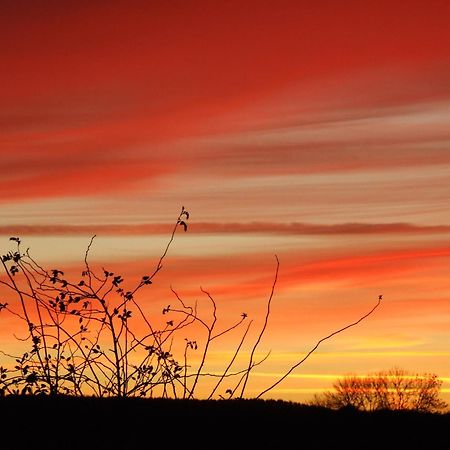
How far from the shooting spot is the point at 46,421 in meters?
7.98

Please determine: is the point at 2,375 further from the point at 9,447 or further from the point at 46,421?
the point at 9,447

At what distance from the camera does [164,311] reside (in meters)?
10.6

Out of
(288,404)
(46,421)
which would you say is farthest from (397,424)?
(46,421)

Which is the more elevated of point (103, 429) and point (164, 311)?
point (164, 311)

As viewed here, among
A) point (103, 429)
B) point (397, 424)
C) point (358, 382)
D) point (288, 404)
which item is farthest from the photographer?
point (358, 382)

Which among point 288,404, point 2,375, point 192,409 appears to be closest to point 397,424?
point 288,404

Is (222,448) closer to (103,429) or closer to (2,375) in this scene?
(103,429)

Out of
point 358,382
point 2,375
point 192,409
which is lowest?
point 192,409

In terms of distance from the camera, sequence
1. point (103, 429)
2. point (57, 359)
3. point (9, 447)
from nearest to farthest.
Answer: point (9, 447)
point (103, 429)
point (57, 359)

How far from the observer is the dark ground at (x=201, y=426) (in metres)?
7.50

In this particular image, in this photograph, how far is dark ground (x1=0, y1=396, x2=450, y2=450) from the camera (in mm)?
7504

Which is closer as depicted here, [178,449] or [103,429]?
[178,449]

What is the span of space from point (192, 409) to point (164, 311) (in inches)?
84.2

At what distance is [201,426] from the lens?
7.95 meters
